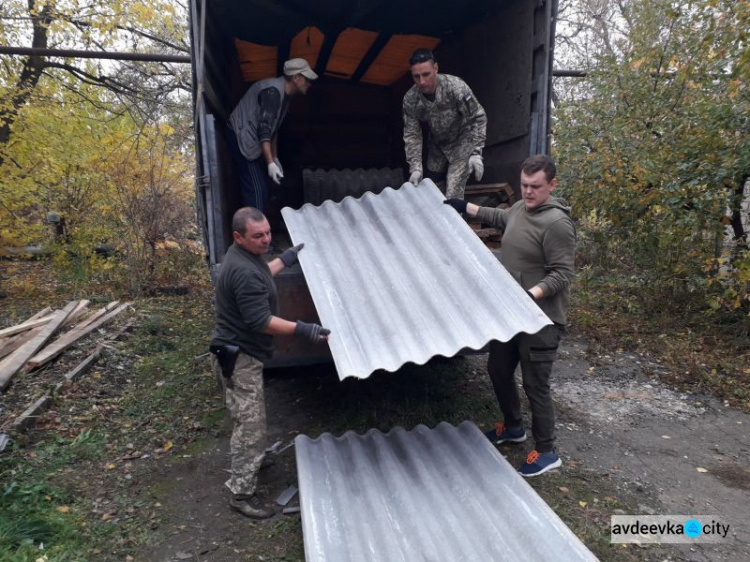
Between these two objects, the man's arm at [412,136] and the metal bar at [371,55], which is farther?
the metal bar at [371,55]

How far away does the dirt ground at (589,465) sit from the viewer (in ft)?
9.07

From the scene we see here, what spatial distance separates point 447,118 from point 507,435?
2667mm

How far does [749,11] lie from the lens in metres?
4.83

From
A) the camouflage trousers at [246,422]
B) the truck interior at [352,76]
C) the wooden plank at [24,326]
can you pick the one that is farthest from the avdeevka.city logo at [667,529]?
the wooden plank at [24,326]

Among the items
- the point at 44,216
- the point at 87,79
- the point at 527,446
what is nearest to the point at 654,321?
the point at 527,446

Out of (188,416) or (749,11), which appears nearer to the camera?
(188,416)

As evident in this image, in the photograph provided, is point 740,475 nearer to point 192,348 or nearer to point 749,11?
point 749,11

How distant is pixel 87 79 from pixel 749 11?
10.5m

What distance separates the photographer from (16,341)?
547 cm

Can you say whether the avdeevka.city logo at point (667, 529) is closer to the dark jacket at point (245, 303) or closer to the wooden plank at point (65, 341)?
the dark jacket at point (245, 303)

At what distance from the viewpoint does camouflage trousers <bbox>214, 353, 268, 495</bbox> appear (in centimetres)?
299

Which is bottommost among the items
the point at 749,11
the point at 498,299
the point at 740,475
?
the point at 740,475

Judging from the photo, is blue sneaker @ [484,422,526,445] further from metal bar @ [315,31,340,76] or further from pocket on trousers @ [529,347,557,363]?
metal bar @ [315,31,340,76]

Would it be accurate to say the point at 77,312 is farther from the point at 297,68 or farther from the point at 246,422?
the point at 246,422
